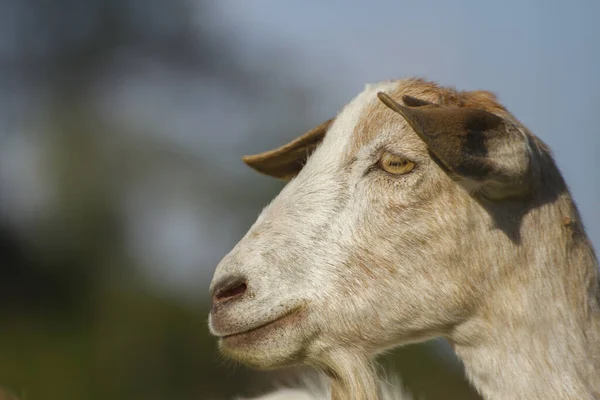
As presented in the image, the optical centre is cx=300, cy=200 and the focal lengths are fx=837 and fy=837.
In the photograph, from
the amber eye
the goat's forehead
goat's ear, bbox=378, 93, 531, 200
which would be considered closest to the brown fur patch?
the goat's forehead

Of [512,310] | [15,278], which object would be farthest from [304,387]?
[15,278]

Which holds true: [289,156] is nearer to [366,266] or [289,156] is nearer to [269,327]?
[366,266]

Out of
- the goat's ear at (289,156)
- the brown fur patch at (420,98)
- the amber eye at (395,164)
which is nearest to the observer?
the amber eye at (395,164)

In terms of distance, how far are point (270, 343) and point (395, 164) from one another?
0.81 m

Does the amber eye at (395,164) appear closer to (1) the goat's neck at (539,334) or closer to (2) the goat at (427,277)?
(2) the goat at (427,277)

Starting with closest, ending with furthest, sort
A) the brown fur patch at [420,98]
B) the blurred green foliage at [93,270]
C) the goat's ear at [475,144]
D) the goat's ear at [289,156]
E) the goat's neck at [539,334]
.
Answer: the goat's ear at [475,144]
the goat's neck at [539,334]
the brown fur patch at [420,98]
the goat's ear at [289,156]
the blurred green foliage at [93,270]

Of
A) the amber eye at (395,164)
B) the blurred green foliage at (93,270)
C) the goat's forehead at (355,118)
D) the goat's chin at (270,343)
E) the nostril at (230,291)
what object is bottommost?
the blurred green foliage at (93,270)

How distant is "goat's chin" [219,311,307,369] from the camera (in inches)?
119

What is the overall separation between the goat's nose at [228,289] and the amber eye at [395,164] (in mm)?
684

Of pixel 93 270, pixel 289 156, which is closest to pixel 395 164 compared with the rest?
pixel 289 156

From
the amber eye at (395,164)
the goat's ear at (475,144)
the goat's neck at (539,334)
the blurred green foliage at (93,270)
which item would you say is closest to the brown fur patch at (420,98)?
the amber eye at (395,164)

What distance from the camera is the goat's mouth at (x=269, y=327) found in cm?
302

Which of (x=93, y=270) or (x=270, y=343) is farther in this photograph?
(x=93, y=270)

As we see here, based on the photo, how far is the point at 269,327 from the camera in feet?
9.93
